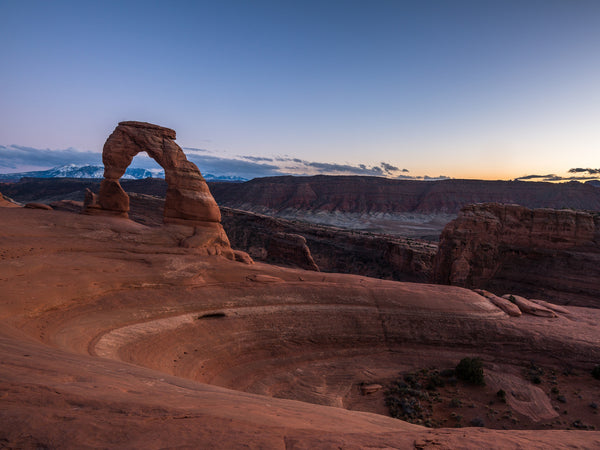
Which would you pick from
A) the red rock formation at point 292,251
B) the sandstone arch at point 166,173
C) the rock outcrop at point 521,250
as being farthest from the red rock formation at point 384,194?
the sandstone arch at point 166,173

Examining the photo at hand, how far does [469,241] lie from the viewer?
31828 mm

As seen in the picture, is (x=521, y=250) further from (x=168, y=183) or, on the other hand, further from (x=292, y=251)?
(x=168, y=183)

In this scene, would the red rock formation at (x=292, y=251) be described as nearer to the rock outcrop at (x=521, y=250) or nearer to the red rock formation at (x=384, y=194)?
the rock outcrop at (x=521, y=250)

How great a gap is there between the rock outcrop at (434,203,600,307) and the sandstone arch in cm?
2474

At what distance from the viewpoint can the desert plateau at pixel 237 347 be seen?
14.7 feet

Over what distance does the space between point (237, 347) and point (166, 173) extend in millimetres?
12742

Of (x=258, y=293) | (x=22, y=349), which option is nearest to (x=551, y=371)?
(x=258, y=293)

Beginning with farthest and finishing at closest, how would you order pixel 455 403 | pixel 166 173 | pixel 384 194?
pixel 384 194, pixel 166 173, pixel 455 403

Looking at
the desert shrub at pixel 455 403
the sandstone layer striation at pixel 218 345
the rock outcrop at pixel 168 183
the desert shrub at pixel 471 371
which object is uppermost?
the rock outcrop at pixel 168 183

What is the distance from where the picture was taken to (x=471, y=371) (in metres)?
14.8

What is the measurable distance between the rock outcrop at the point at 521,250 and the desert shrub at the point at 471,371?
59.0ft

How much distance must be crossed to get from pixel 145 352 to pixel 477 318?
1723 centimetres

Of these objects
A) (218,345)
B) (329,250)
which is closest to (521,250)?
(329,250)

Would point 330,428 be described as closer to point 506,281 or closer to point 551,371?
point 551,371
